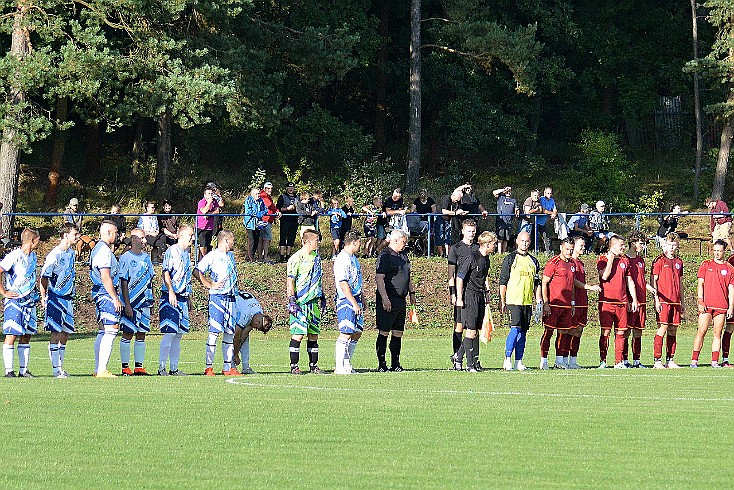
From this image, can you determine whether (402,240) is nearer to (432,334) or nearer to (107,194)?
(432,334)

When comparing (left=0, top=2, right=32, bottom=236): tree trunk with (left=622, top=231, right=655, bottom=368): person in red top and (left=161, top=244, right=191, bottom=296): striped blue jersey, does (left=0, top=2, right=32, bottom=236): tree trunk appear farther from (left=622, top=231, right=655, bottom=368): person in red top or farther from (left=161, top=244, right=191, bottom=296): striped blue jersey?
(left=622, top=231, right=655, bottom=368): person in red top

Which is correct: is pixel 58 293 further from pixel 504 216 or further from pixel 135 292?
pixel 504 216

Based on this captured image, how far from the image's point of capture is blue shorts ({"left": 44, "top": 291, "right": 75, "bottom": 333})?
56.0 feet

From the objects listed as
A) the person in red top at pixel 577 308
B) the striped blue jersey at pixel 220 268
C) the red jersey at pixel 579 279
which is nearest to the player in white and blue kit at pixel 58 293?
the striped blue jersey at pixel 220 268

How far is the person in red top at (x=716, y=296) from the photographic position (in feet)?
67.2

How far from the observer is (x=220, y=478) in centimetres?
934

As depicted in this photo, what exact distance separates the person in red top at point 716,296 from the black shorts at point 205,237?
600 inches

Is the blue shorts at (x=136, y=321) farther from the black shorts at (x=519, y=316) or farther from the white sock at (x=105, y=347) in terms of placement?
the black shorts at (x=519, y=316)

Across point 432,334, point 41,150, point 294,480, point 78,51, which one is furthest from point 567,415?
point 41,150

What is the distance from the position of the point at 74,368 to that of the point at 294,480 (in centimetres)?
1097

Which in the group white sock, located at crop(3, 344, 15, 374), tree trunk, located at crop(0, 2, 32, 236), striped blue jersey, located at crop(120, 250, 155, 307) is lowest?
white sock, located at crop(3, 344, 15, 374)

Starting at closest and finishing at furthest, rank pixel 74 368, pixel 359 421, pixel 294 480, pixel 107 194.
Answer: pixel 294 480
pixel 359 421
pixel 74 368
pixel 107 194

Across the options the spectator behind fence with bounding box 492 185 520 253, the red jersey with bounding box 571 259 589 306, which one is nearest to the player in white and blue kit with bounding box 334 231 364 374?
the red jersey with bounding box 571 259 589 306

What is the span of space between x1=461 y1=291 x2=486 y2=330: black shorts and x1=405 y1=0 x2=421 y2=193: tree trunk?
26494 millimetres
